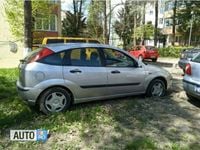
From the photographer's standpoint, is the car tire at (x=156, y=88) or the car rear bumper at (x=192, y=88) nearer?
the car rear bumper at (x=192, y=88)

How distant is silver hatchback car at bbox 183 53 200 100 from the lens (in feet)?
21.5

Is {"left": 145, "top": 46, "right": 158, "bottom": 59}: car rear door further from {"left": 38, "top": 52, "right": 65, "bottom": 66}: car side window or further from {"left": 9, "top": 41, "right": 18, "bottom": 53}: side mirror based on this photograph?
{"left": 38, "top": 52, "right": 65, "bottom": 66}: car side window

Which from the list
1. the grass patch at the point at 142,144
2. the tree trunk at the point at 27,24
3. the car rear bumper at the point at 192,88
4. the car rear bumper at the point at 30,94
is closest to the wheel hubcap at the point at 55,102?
the car rear bumper at the point at 30,94

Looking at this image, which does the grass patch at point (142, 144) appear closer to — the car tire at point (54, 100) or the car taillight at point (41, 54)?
the car tire at point (54, 100)

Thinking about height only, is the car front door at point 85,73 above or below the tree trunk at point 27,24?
below

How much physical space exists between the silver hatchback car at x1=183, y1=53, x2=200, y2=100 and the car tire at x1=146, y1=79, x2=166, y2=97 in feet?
2.29

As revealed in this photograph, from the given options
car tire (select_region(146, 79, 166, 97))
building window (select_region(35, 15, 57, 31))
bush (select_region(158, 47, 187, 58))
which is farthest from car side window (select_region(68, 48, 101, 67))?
bush (select_region(158, 47, 187, 58))

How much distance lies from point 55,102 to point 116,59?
185cm

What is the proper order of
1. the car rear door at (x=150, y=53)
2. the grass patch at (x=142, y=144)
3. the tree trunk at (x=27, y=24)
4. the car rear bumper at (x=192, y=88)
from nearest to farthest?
the grass patch at (x=142, y=144), the car rear bumper at (x=192, y=88), the tree trunk at (x=27, y=24), the car rear door at (x=150, y=53)

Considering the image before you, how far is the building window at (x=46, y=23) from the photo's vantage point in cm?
2609

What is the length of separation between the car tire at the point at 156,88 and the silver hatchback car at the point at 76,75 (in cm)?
12

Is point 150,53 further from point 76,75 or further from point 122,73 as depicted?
point 76,75

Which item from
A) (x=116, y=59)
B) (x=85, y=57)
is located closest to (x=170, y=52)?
(x=116, y=59)

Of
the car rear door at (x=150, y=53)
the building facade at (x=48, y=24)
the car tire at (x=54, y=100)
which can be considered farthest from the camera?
the building facade at (x=48, y=24)
